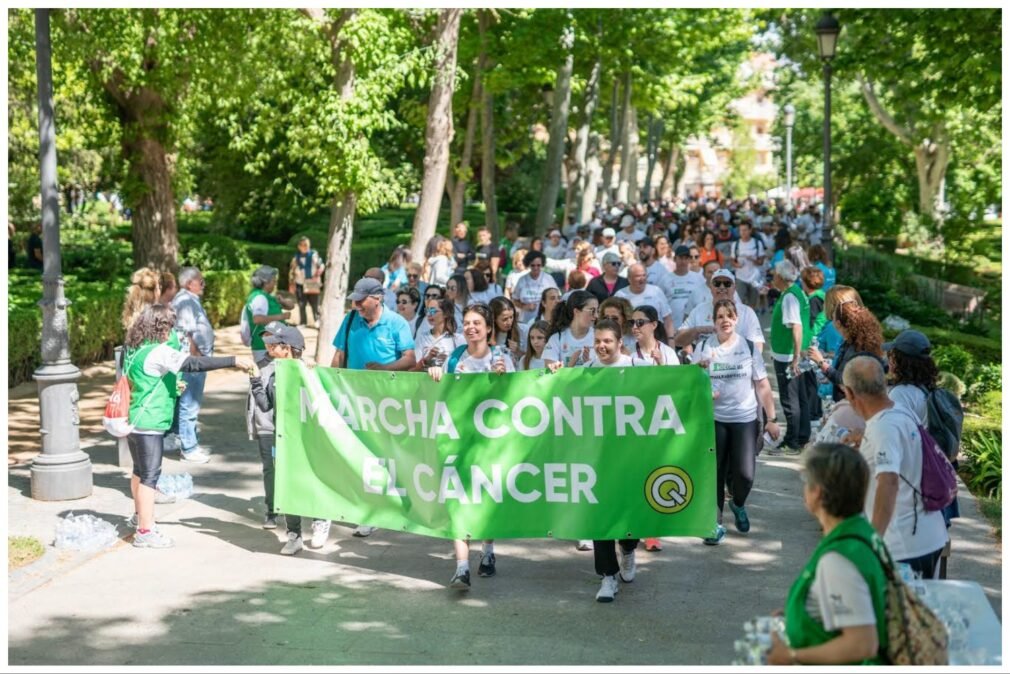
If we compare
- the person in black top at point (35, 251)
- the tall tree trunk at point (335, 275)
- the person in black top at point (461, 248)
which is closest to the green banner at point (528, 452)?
the tall tree trunk at point (335, 275)

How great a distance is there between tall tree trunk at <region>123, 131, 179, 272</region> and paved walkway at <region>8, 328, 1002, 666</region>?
13.4 metres

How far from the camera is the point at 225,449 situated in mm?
12625

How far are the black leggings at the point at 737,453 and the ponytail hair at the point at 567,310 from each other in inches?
49.4

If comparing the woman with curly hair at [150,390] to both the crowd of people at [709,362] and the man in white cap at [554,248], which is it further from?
the man in white cap at [554,248]

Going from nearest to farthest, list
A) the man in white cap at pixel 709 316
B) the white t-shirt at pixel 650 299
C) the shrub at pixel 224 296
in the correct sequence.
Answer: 1. the man in white cap at pixel 709 316
2. the white t-shirt at pixel 650 299
3. the shrub at pixel 224 296

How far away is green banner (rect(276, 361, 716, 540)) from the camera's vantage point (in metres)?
7.82

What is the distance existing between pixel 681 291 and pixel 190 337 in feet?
18.0

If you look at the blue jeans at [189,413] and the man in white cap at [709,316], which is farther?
the blue jeans at [189,413]

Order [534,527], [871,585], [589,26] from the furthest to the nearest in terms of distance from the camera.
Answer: [589,26], [534,527], [871,585]

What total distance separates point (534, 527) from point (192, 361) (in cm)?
278

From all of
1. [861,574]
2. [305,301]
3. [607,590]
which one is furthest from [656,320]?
[305,301]

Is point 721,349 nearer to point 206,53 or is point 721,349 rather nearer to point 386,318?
point 386,318

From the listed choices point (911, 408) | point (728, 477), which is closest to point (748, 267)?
point (728, 477)

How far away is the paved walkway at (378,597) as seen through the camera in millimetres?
6988
